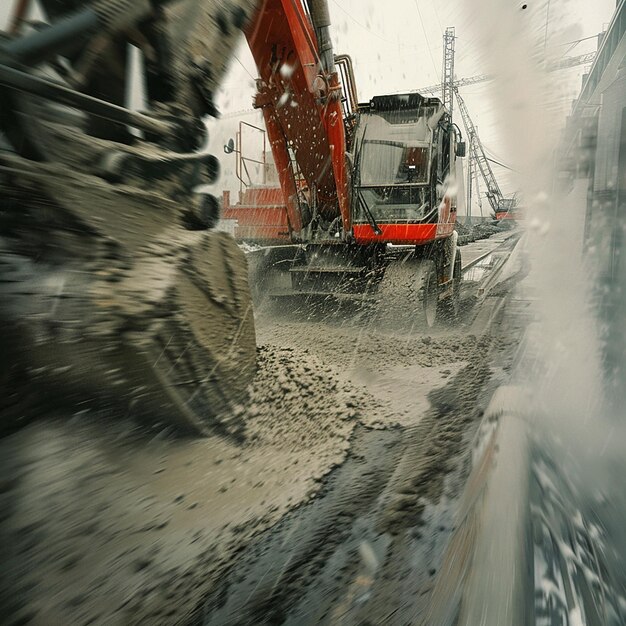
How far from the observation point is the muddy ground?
140cm

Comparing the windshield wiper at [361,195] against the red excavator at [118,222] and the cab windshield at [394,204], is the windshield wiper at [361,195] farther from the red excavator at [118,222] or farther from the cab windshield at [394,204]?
the red excavator at [118,222]

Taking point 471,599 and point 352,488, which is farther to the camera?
point 352,488

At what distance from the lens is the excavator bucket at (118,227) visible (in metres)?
1.37

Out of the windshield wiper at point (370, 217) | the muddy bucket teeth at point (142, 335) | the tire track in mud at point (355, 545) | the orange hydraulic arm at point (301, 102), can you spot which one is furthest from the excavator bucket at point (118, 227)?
the windshield wiper at point (370, 217)

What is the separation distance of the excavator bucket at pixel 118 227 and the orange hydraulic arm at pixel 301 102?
2492 millimetres

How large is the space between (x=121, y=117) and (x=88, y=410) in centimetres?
95

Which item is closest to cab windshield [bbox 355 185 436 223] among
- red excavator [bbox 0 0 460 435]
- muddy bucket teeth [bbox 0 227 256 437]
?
red excavator [bbox 0 0 460 435]

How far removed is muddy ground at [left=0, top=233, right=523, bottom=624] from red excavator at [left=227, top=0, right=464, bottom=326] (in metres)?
2.93

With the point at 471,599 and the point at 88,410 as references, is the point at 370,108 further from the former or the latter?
the point at 471,599

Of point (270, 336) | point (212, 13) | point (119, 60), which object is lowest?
point (270, 336)

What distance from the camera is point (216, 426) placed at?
6.85ft

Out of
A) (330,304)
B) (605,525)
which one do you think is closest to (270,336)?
(330,304)

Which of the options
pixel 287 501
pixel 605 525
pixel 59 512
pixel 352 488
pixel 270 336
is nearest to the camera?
pixel 59 512

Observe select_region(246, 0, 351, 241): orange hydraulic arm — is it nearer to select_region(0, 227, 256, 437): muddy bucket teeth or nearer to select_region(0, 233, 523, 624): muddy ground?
select_region(0, 233, 523, 624): muddy ground
